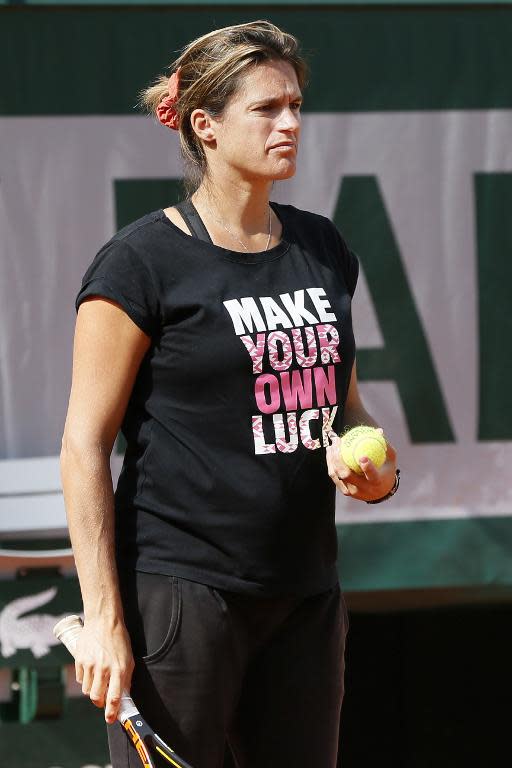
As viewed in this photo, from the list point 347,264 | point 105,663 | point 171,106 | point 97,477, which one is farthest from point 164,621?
point 171,106

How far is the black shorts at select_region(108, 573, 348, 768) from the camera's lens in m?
1.72

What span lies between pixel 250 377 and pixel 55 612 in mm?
1467

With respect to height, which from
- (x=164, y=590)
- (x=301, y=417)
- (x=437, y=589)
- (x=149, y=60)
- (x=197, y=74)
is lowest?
(x=437, y=589)

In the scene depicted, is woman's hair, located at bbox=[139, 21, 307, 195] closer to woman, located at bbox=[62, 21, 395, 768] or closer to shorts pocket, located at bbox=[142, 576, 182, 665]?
woman, located at bbox=[62, 21, 395, 768]

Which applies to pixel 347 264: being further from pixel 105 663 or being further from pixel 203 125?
pixel 105 663

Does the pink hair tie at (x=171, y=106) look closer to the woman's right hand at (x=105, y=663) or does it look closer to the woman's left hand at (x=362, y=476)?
the woman's left hand at (x=362, y=476)

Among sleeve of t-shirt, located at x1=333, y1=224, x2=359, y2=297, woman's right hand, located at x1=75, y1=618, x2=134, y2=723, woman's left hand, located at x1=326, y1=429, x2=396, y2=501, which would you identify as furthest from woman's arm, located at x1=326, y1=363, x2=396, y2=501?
woman's right hand, located at x1=75, y1=618, x2=134, y2=723

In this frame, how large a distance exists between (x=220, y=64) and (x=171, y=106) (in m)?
0.15

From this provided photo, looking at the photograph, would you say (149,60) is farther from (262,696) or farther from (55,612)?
(262,696)

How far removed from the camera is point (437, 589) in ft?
10.1

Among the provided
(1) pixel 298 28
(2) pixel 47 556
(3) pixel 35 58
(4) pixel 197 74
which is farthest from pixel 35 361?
(4) pixel 197 74

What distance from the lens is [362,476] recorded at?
175cm

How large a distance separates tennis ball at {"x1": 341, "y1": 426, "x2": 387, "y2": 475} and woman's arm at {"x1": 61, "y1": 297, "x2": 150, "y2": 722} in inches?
13.3

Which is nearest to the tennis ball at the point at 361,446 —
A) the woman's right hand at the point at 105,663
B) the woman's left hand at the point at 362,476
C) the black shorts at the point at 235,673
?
the woman's left hand at the point at 362,476
